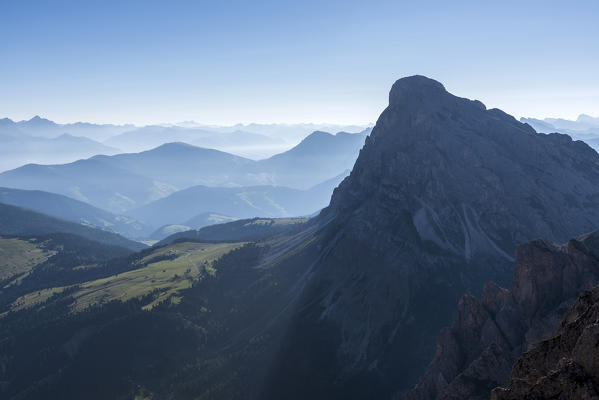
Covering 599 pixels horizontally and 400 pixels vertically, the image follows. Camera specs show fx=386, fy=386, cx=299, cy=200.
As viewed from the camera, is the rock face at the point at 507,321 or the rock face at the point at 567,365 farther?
the rock face at the point at 507,321

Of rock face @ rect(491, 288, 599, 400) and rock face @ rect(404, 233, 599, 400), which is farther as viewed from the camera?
→ rock face @ rect(404, 233, 599, 400)

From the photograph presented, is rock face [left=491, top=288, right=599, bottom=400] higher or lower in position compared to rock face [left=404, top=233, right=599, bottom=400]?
higher

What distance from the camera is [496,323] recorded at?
109 meters

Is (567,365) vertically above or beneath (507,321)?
above

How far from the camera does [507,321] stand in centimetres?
10731

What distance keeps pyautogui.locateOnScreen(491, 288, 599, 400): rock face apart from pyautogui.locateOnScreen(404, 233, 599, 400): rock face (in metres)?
37.1

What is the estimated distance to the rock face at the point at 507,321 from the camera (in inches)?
3413

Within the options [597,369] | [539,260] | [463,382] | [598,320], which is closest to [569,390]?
[597,369]

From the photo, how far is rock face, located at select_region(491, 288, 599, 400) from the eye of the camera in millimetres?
40438

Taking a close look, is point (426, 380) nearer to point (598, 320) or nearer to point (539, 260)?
point (539, 260)

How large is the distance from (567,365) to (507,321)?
72838mm

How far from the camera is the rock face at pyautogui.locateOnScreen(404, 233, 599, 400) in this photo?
3413 inches

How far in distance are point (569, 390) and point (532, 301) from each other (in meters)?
76.0

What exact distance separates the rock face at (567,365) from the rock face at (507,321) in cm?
3707
